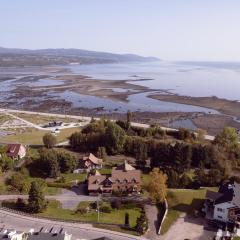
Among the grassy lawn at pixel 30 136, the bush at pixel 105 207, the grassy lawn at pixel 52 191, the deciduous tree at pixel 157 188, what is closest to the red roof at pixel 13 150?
the grassy lawn at pixel 30 136

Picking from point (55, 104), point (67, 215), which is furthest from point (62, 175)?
point (55, 104)

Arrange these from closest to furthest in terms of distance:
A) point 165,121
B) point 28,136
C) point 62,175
A: point 62,175 < point 28,136 < point 165,121

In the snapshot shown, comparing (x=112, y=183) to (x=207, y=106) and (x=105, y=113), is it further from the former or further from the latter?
(x=207, y=106)

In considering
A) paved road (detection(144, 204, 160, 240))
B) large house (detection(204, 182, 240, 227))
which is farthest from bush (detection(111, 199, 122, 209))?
large house (detection(204, 182, 240, 227))

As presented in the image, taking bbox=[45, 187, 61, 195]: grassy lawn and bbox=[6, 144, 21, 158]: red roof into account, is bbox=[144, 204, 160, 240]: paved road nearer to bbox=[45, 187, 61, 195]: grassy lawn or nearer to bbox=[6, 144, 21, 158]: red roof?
bbox=[45, 187, 61, 195]: grassy lawn

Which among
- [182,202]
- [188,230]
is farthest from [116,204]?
[188,230]

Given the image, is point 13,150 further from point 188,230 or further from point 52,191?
point 188,230
